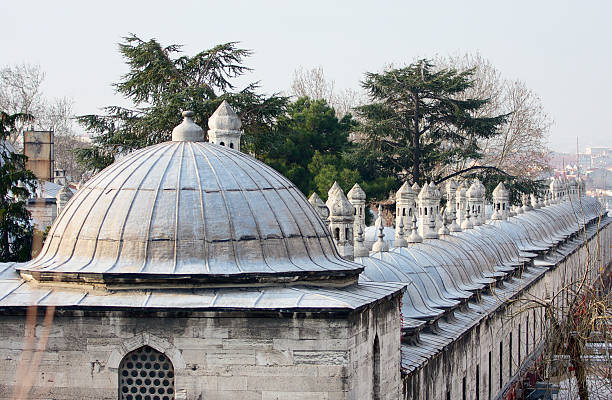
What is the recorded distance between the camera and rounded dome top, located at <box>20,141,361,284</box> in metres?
14.1

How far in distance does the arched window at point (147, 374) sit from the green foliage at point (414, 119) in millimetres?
34446

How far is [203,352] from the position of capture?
13.4m

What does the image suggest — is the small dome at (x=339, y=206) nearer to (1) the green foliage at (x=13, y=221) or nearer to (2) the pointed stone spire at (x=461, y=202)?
(1) the green foliage at (x=13, y=221)

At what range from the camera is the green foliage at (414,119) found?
48438mm

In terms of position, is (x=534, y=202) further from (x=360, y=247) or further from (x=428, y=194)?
(x=360, y=247)

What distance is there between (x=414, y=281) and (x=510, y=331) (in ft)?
24.9

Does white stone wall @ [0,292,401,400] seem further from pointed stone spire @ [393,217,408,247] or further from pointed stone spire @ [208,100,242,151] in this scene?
pointed stone spire @ [393,217,408,247]

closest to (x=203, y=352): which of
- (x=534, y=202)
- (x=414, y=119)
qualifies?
(x=414, y=119)

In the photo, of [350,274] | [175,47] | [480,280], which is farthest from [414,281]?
[175,47]

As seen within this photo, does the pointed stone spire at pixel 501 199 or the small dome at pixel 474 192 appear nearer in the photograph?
the small dome at pixel 474 192

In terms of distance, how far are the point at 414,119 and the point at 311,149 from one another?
7.10 metres

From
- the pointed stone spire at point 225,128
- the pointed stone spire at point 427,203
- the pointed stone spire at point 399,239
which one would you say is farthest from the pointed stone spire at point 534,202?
the pointed stone spire at point 225,128

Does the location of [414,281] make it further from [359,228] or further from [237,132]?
[237,132]

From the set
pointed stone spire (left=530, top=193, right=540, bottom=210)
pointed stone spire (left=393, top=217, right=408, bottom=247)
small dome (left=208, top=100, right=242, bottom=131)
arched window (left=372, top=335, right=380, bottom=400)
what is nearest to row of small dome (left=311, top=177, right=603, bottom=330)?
pointed stone spire (left=393, top=217, right=408, bottom=247)
